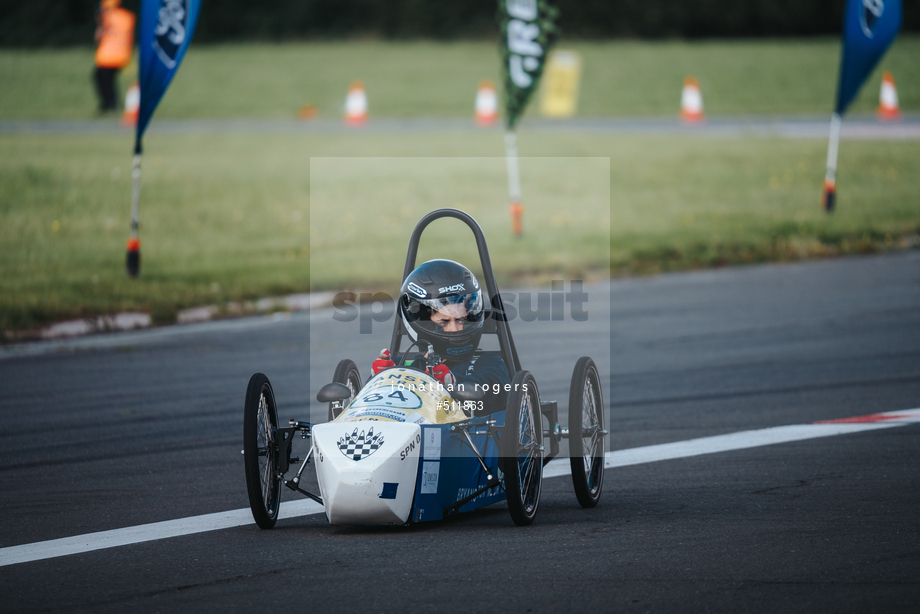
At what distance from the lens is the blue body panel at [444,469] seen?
221 inches

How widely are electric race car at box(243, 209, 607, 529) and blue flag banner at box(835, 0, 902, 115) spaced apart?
11791 mm

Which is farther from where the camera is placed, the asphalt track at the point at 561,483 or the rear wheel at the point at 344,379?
the rear wheel at the point at 344,379

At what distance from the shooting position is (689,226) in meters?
17.8

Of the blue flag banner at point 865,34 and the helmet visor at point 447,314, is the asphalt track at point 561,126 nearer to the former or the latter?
the blue flag banner at point 865,34

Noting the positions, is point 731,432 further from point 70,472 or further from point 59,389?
point 59,389

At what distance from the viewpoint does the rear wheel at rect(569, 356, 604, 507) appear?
6.22 metres

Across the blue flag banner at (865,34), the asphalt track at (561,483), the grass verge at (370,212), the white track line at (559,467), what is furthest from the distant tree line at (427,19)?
the white track line at (559,467)

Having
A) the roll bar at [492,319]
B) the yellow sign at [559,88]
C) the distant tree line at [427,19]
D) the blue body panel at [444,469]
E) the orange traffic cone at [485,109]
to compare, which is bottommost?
the blue body panel at [444,469]

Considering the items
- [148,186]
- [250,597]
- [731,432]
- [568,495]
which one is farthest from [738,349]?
[148,186]

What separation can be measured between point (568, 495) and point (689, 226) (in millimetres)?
11505

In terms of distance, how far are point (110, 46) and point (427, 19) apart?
31968mm

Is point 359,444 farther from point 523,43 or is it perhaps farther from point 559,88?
point 559,88

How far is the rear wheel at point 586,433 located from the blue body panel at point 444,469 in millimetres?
482

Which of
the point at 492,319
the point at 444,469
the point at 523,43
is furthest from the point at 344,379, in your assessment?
the point at 523,43
